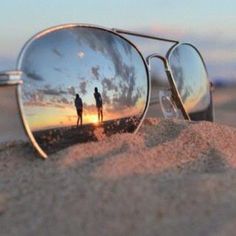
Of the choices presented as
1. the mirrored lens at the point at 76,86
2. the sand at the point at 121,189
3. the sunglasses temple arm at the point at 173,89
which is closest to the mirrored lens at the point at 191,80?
the sunglasses temple arm at the point at 173,89

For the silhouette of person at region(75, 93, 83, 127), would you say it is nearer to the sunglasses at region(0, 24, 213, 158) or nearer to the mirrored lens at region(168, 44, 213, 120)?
the sunglasses at region(0, 24, 213, 158)

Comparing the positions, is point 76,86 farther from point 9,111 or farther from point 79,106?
point 9,111

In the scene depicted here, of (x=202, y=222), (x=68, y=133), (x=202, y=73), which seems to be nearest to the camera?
(x=202, y=222)

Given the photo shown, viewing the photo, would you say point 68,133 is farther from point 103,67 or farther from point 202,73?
point 202,73

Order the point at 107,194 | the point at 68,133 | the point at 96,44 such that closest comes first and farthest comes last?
the point at 107,194, the point at 68,133, the point at 96,44

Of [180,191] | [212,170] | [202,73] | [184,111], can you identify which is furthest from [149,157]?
[202,73]

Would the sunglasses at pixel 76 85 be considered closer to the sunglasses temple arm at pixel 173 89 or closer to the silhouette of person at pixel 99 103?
the silhouette of person at pixel 99 103

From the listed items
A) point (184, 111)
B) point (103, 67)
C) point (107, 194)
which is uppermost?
point (103, 67)

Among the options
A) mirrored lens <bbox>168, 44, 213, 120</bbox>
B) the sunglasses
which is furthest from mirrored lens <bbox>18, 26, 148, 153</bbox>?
mirrored lens <bbox>168, 44, 213, 120</bbox>
